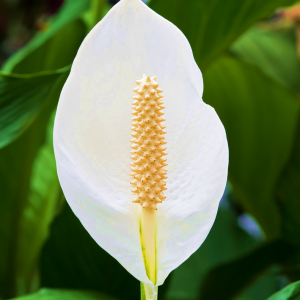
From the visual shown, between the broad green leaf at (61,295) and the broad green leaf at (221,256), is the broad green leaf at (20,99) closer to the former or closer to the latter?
the broad green leaf at (61,295)

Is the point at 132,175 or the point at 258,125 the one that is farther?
the point at 258,125

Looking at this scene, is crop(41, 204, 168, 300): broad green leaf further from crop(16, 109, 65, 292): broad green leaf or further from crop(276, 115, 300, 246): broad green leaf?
crop(276, 115, 300, 246): broad green leaf

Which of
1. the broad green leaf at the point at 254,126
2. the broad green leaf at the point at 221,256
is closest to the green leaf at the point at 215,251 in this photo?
the broad green leaf at the point at 221,256

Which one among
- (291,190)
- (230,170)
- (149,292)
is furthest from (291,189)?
(149,292)

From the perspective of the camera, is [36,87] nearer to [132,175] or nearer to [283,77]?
[132,175]

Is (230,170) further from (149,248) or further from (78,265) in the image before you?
(149,248)

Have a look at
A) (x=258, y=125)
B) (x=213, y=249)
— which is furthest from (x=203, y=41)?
(x=213, y=249)

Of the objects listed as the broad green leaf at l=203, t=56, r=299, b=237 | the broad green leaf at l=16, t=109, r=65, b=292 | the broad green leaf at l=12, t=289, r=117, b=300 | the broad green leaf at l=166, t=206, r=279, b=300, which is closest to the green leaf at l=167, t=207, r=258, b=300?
the broad green leaf at l=166, t=206, r=279, b=300
